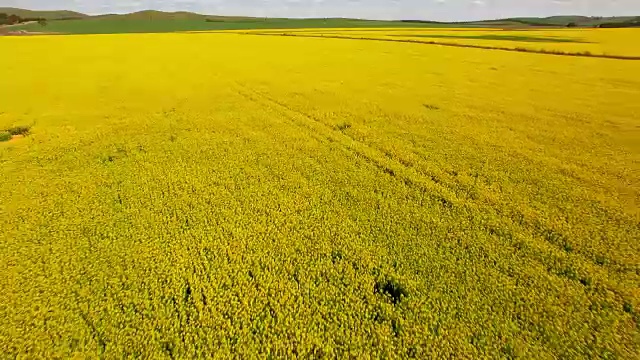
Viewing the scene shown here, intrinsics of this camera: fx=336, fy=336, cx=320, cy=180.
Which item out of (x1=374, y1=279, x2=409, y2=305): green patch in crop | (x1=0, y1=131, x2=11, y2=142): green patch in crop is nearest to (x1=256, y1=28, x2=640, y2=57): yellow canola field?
(x1=374, y1=279, x2=409, y2=305): green patch in crop

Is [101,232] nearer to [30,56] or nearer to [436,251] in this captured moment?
[436,251]

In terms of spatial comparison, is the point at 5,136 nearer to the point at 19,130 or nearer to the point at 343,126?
the point at 19,130

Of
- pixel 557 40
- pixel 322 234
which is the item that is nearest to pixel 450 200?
pixel 322 234

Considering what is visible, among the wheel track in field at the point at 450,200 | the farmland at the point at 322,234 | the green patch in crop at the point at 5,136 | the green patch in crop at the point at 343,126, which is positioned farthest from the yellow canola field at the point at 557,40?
the green patch in crop at the point at 5,136

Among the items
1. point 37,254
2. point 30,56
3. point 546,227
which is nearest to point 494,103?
point 546,227

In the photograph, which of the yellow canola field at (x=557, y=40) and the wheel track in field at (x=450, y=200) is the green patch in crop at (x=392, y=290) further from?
the yellow canola field at (x=557, y=40)
